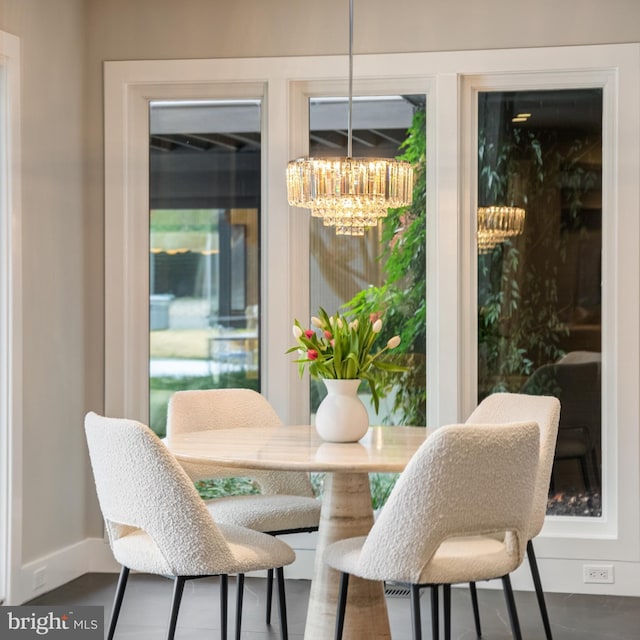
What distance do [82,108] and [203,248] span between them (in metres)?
0.82

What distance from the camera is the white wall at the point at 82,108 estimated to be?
4.01 meters

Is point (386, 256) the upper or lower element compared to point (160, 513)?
upper

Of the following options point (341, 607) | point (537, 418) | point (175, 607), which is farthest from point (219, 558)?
point (537, 418)


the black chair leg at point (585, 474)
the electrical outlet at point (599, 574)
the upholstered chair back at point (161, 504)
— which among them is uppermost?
the upholstered chair back at point (161, 504)

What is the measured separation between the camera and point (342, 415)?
3172mm

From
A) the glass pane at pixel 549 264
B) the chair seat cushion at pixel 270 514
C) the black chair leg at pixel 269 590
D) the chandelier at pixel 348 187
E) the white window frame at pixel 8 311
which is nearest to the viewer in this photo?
the chandelier at pixel 348 187

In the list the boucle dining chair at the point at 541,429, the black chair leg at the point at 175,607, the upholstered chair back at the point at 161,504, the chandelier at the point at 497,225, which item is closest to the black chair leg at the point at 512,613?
the boucle dining chair at the point at 541,429

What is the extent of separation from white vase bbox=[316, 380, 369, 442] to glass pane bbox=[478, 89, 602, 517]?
51.2 inches

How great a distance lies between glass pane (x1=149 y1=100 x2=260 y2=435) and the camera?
177 inches

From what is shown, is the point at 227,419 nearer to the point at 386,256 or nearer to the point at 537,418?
the point at 386,256

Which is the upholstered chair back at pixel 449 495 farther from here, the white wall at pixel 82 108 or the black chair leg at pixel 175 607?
the white wall at pixel 82 108

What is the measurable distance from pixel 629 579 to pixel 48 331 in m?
2.63

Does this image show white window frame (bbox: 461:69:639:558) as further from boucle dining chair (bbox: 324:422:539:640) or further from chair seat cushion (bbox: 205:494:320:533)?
boucle dining chair (bbox: 324:422:539:640)

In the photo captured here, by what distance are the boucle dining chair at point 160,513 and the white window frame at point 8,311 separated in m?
1.13
